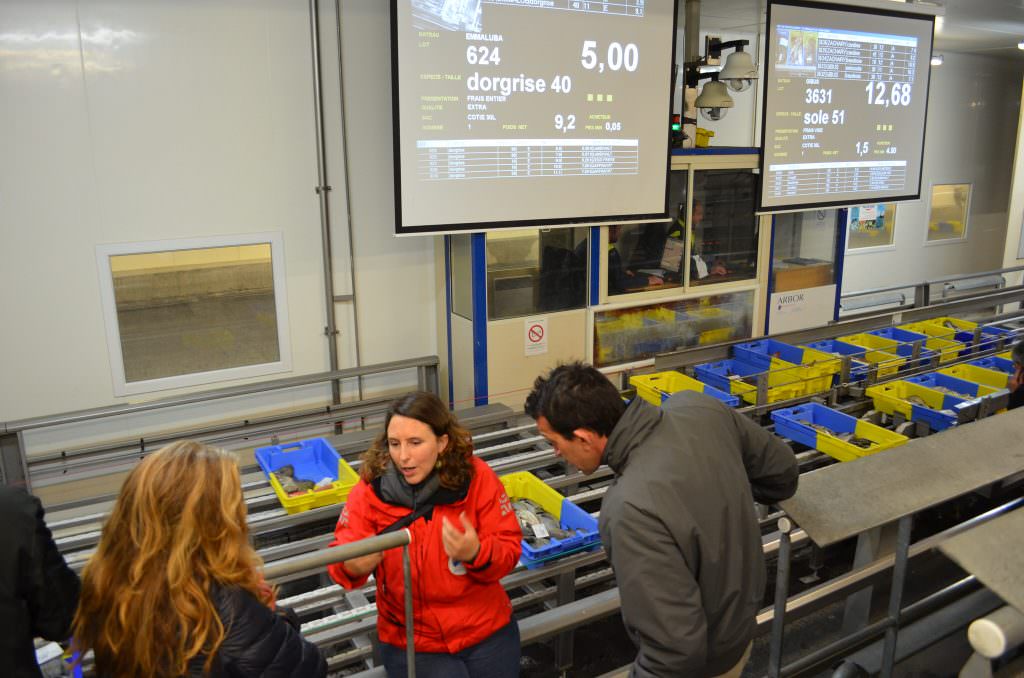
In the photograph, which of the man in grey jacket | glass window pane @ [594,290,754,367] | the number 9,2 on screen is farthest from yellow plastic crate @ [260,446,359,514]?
the number 9,2 on screen

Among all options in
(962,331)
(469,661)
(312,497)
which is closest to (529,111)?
(312,497)

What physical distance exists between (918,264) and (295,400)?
7.48 metres

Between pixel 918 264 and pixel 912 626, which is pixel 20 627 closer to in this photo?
pixel 912 626

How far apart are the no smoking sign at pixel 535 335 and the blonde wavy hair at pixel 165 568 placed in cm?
354

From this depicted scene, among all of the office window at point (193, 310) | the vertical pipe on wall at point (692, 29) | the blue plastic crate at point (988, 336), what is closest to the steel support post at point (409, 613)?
the office window at point (193, 310)

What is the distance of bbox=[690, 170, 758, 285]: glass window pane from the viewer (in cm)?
552

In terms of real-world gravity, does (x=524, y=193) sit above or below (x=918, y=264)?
above

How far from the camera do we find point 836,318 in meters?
6.38

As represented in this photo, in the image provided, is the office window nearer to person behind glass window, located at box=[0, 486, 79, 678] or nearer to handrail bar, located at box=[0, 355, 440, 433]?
handrail bar, located at box=[0, 355, 440, 433]

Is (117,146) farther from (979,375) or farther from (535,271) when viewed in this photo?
(979,375)

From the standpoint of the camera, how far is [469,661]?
2.00m

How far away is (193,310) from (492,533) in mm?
3139

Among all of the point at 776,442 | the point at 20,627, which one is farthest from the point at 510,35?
the point at 20,627

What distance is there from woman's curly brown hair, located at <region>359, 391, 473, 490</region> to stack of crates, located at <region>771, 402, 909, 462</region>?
7.03ft
